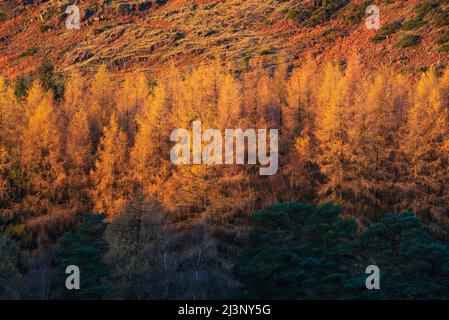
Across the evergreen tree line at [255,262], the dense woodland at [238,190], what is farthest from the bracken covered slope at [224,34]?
the evergreen tree line at [255,262]

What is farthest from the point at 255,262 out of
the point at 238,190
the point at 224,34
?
the point at 224,34

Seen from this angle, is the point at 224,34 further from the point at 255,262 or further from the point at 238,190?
the point at 255,262

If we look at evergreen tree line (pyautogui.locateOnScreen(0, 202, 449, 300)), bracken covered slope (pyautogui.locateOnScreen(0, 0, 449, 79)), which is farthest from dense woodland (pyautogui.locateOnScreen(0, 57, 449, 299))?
bracken covered slope (pyautogui.locateOnScreen(0, 0, 449, 79))

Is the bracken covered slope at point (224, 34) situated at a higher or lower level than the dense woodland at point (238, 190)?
higher

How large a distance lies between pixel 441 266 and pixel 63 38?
8647cm

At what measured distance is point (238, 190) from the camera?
37.7 metres

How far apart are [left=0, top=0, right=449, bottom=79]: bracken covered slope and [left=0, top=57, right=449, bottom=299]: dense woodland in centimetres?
2550

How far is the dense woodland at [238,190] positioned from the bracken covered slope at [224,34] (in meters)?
25.5

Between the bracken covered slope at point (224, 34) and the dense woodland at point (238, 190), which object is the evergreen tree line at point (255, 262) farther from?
the bracken covered slope at point (224, 34)

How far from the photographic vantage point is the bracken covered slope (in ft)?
241

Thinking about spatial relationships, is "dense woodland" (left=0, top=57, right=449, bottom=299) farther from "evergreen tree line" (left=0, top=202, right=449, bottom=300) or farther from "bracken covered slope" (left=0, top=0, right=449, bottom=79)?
"bracken covered slope" (left=0, top=0, right=449, bottom=79)

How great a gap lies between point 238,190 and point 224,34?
54.8m

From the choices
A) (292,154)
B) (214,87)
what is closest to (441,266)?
(292,154)

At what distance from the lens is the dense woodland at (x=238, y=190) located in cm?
2605
